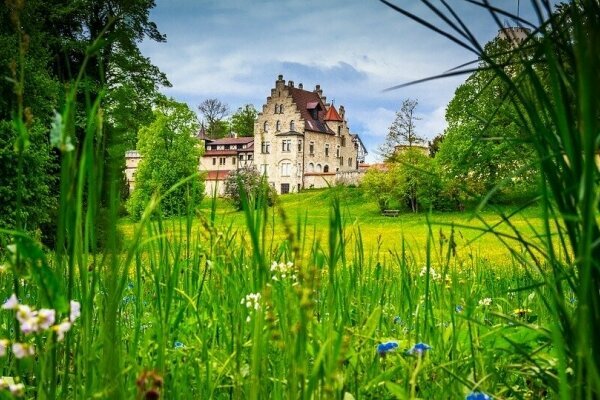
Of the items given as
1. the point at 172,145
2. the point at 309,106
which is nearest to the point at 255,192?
the point at 172,145

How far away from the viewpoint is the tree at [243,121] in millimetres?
83000

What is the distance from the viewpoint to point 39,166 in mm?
13922

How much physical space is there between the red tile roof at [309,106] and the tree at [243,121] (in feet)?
48.2

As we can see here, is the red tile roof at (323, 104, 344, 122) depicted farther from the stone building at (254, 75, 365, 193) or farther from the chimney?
the chimney

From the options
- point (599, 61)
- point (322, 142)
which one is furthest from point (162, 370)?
point (322, 142)

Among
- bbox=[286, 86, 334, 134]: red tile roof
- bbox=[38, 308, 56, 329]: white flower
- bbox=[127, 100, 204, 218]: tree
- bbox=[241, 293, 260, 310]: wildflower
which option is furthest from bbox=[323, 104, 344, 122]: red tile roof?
bbox=[38, 308, 56, 329]: white flower

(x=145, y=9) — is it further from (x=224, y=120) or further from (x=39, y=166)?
(x=224, y=120)

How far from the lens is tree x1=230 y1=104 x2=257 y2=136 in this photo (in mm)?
83000

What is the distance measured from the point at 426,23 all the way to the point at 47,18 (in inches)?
1048

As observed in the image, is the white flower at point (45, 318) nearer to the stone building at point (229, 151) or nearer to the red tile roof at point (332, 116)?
the red tile roof at point (332, 116)

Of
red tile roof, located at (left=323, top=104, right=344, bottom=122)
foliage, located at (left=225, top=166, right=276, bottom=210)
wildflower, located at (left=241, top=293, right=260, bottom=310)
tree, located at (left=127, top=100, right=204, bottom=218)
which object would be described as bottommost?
wildflower, located at (left=241, top=293, right=260, bottom=310)

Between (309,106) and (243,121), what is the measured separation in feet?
56.3

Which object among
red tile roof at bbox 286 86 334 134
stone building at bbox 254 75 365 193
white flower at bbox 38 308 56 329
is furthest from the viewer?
red tile roof at bbox 286 86 334 134

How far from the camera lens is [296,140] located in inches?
2544
